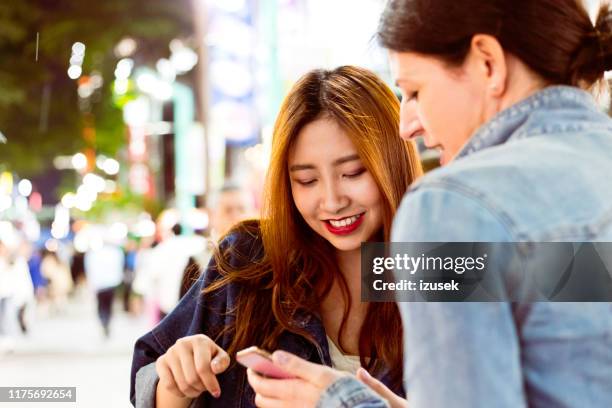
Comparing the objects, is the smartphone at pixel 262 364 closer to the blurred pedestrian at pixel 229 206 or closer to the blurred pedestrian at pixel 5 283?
the blurred pedestrian at pixel 229 206

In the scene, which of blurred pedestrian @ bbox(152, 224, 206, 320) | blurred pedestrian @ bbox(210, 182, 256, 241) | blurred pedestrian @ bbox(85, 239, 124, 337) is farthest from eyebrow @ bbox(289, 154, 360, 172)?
blurred pedestrian @ bbox(85, 239, 124, 337)

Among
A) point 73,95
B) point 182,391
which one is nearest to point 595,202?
point 182,391

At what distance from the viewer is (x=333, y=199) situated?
132 centimetres

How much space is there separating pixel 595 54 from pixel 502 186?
9.4 inches

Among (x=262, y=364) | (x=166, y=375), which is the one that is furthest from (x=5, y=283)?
(x=262, y=364)

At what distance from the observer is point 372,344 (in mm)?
1349

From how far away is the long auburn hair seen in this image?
135cm

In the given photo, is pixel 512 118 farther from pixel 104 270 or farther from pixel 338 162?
pixel 104 270

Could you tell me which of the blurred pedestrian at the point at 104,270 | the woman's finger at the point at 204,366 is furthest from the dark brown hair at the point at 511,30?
the blurred pedestrian at the point at 104,270

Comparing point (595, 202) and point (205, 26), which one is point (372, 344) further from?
point (205, 26)

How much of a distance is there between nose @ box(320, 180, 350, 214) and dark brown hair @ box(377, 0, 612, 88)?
1.82 ft

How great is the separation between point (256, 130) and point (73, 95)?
9.54 feet

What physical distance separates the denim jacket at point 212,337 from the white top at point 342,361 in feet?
0.05

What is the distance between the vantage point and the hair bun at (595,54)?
0.77 metres
